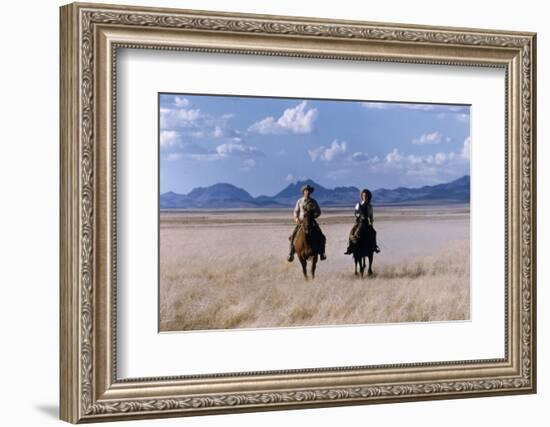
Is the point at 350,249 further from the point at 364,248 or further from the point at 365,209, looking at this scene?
the point at 365,209

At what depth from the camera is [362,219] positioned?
643cm

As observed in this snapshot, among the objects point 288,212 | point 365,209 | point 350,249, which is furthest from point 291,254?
point 365,209

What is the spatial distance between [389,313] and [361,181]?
67cm

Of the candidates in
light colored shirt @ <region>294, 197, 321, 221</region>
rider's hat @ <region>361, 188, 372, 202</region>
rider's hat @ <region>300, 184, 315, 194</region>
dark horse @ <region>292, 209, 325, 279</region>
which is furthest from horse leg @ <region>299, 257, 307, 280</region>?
rider's hat @ <region>361, 188, 372, 202</region>

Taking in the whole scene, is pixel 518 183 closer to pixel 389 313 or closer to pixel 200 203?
pixel 389 313

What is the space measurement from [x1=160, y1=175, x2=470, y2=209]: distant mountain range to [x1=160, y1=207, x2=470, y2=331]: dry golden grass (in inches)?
3.3

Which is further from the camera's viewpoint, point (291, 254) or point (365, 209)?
point (365, 209)

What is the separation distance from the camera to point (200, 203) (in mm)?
6121

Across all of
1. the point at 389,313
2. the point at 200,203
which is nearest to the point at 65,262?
the point at 200,203

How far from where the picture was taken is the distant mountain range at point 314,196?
6.11 metres

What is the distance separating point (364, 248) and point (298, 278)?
14.9 inches

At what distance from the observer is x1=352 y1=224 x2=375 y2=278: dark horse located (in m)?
6.43

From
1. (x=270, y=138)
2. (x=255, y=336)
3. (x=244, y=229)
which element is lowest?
(x=255, y=336)

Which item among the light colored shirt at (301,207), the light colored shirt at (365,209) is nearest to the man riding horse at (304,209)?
the light colored shirt at (301,207)
